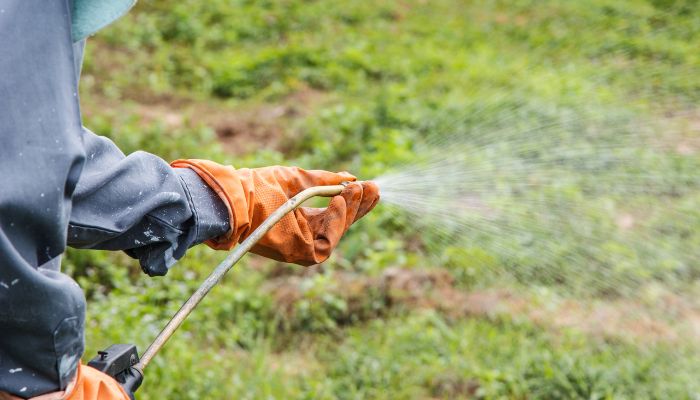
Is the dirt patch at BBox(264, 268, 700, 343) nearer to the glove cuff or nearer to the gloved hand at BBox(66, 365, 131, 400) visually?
the glove cuff

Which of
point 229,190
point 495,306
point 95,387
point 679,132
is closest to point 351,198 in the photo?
point 229,190

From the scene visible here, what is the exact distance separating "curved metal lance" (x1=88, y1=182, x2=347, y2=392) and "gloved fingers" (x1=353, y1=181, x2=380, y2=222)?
0.23m

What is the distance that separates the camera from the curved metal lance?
1.79 metres

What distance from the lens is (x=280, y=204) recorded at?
83.9 inches

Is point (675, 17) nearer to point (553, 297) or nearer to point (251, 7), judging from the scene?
point (251, 7)

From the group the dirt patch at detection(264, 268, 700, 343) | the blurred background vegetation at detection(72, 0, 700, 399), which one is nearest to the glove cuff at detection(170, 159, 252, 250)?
the blurred background vegetation at detection(72, 0, 700, 399)

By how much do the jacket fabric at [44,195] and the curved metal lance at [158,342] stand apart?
6.6 inches

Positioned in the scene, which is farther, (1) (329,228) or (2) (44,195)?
(1) (329,228)

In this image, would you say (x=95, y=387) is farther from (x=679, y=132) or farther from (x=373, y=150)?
(x=679, y=132)

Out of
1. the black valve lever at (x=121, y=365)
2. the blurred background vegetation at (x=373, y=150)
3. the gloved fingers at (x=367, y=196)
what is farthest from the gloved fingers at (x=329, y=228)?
the blurred background vegetation at (x=373, y=150)

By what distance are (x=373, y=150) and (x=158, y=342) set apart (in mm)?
4032

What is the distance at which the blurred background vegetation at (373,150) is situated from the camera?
361 cm

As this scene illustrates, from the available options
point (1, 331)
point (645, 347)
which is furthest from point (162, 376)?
point (645, 347)

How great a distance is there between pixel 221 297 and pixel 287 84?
3.17 metres
